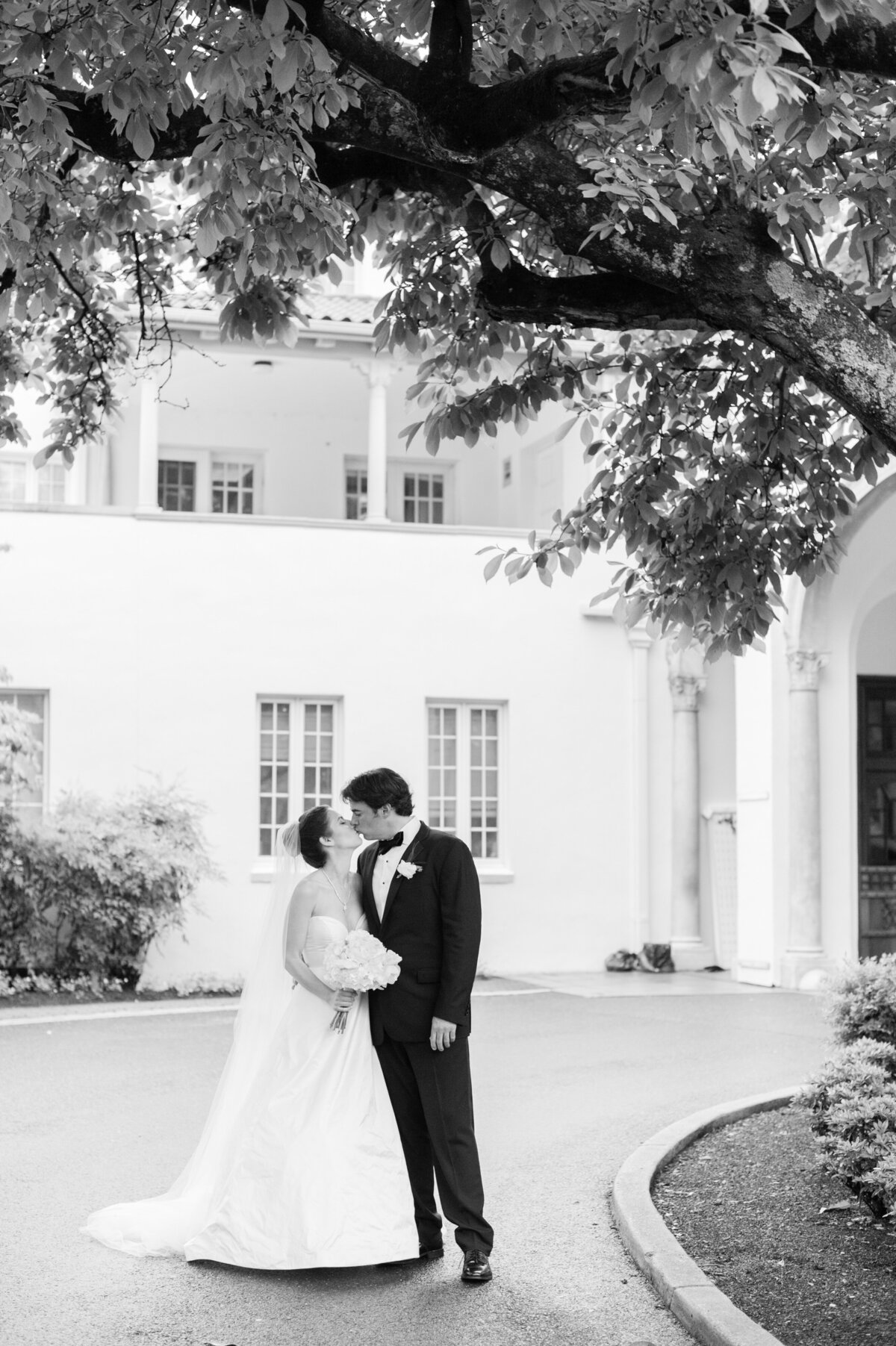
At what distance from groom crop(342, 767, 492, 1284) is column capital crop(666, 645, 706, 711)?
13.3 meters

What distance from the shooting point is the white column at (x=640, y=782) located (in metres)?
19.6

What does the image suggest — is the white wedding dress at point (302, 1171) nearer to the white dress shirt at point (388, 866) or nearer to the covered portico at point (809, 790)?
the white dress shirt at point (388, 866)

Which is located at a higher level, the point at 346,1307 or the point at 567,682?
the point at 567,682

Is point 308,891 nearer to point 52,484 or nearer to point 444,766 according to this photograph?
point 444,766

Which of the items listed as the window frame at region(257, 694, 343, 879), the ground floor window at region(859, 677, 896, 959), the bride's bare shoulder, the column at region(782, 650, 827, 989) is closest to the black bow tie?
the bride's bare shoulder

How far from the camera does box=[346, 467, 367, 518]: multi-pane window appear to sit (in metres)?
22.7

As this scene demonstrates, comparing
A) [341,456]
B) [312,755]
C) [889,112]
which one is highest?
[341,456]

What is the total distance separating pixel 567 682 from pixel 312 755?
3.30 metres

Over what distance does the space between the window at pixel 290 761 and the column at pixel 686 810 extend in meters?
4.34

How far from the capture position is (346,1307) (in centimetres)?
586

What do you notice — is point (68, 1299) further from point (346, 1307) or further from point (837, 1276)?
point (837, 1276)

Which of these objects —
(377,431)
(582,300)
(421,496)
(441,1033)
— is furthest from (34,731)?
(582,300)

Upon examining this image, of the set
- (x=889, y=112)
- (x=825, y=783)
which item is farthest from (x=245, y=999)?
(x=825, y=783)

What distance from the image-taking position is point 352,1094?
6527mm
